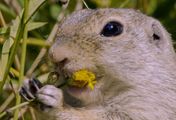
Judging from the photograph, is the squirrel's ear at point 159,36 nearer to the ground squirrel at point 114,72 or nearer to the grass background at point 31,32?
the ground squirrel at point 114,72

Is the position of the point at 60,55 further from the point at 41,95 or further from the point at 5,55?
the point at 5,55

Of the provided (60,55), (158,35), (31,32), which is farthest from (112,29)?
(31,32)

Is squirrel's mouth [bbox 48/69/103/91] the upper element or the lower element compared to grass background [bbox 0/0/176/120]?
lower

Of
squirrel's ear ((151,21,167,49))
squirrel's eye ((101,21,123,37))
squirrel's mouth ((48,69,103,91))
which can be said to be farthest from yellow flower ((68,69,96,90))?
squirrel's ear ((151,21,167,49))

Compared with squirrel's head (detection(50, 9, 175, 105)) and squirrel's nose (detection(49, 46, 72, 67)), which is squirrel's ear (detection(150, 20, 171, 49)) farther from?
squirrel's nose (detection(49, 46, 72, 67))

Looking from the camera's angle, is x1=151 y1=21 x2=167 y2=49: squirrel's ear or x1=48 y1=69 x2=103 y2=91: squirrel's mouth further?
x1=151 y1=21 x2=167 y2=49: squirrel's ear

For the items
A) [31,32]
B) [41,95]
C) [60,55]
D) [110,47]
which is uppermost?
[31,32]
